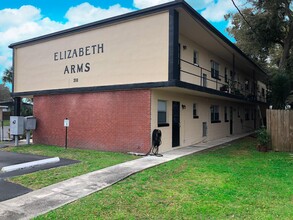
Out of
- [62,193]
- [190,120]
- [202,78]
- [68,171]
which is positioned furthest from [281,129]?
[62,193]

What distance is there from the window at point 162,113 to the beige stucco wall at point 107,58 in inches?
61.8

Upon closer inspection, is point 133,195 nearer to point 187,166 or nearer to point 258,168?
point 187,166

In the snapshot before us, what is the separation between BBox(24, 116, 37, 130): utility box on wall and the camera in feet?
51.4

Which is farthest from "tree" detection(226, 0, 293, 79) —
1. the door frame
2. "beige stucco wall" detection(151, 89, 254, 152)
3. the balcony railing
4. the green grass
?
the green grass

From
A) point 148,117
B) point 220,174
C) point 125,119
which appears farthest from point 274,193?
point 125,119

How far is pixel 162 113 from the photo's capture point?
502 inches

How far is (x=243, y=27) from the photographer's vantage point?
2006 centimetres

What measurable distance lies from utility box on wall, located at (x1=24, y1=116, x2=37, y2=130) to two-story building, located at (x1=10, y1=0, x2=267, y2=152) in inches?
14.0

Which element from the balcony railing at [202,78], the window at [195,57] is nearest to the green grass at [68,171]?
the balcony railing at [202,78]

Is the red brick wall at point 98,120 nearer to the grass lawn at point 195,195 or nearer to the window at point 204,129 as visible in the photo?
the grass lawn at point 195,195

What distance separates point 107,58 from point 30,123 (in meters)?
6.42

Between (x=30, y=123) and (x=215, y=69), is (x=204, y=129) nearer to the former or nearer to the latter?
(x=215, y=69)

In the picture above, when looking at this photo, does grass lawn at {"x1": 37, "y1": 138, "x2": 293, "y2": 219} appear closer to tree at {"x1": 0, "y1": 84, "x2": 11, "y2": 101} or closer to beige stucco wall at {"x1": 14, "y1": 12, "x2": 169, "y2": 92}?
beige stucco wall at {"x1": 14, "y1": 12, "x2": 169, "y2": 92}

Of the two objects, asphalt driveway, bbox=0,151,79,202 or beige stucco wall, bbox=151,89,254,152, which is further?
beige stucco wall, bbox=151,89,254,152
